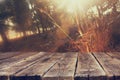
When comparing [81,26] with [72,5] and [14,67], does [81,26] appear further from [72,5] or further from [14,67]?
[14,67]

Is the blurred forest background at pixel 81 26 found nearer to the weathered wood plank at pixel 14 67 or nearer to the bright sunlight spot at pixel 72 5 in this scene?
the bright sunlight spot at pixel 72 5

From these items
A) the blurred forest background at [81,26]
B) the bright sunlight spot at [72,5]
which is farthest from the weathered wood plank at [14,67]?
the bright sunlight spot at [72,5]

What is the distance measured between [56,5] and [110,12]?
1.25 m

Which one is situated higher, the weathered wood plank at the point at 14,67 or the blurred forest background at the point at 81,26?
the blurred forest background at the point at 81,26

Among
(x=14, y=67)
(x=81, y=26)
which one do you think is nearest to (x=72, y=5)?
(x=81, y=26)

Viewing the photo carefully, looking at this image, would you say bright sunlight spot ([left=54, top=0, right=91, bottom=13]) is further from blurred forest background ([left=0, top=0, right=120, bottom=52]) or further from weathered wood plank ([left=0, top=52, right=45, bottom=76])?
weathered wood plank ([left=0, top=52, right=45, bottom=76])

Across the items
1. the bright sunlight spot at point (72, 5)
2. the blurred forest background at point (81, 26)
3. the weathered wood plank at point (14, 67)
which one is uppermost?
the bright sunlight spot at point (72, 5)

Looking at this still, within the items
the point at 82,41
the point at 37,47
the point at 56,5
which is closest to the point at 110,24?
the point at 82,41

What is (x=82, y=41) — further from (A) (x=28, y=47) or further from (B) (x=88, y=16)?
(A) (x=28, y=47)

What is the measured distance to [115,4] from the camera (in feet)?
15.6

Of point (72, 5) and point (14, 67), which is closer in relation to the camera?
point (14, 67)

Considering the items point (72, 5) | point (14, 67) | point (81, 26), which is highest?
point (72, 5)

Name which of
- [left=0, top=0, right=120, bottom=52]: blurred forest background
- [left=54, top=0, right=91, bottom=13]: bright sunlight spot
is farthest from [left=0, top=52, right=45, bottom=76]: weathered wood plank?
[left=54, top=0, right=91, bottom=13]: bright sunlight spot

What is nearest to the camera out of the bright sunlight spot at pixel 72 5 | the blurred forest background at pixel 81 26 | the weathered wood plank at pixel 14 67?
the weathered wood plank at pixel 14 67
